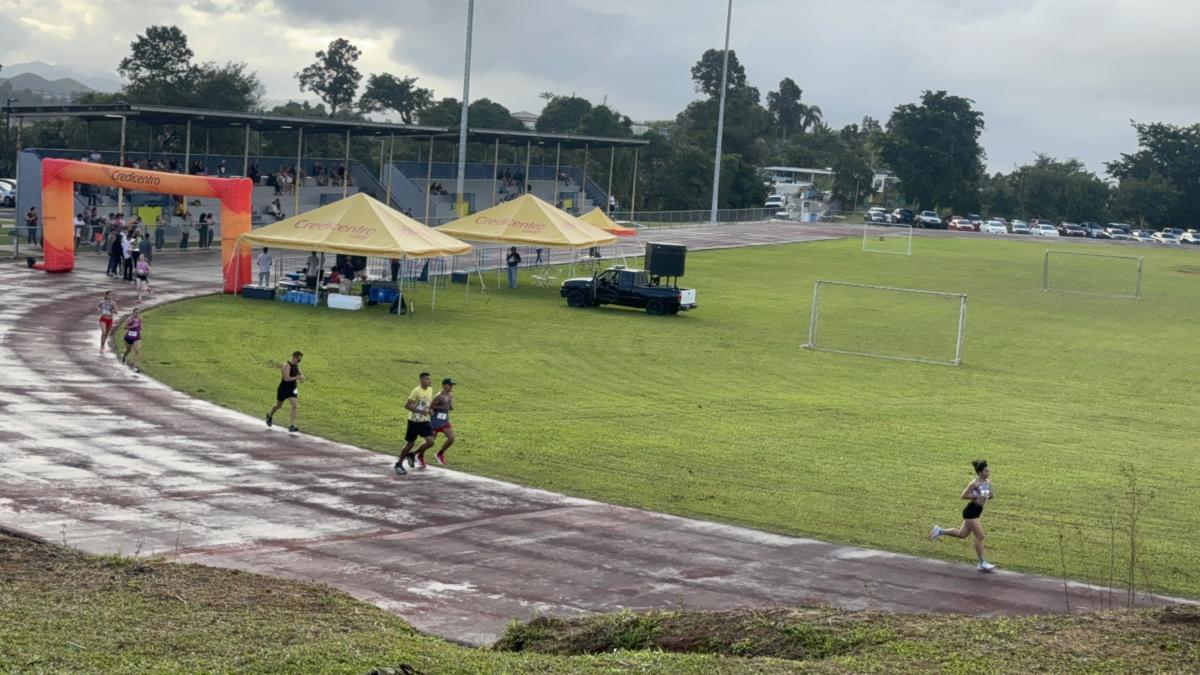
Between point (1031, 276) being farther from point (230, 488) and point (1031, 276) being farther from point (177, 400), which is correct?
point (230, 488)

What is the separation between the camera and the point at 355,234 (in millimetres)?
44281

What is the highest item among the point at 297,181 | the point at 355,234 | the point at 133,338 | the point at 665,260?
the point at 297,181

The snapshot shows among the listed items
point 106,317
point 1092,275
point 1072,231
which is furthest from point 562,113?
point 106,317

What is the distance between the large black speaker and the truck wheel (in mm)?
2583

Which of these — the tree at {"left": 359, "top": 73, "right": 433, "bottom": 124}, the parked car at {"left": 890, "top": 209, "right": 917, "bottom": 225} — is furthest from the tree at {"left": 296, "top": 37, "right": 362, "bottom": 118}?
the parked car at {"left": 890, "top": 209, "right": 917, "bottom": 225}

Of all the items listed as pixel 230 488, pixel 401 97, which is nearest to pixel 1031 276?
pixel 230 488

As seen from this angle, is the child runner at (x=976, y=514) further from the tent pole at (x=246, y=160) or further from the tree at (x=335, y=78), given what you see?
the tree at (x=335, y=78)

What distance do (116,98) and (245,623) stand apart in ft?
330

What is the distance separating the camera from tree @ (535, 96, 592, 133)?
169375mm

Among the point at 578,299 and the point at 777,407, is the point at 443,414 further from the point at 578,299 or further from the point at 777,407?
the point at 578,299

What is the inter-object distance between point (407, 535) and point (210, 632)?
23.4 feet

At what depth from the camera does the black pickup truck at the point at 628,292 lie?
48.7 metres

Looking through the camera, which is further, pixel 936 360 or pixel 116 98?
pixel 116 98

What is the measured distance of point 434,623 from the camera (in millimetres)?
14820
